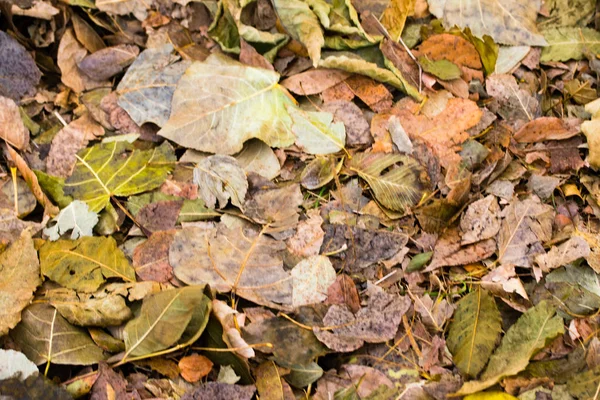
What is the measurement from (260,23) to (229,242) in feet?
3.37

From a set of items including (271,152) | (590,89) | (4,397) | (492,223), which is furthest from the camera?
(590,89)

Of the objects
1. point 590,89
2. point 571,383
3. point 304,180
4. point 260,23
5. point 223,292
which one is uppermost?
point 260,23

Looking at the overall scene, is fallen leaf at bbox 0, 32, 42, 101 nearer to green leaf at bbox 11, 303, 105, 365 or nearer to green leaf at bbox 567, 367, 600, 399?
green leaf at bbox 11, 303, 105, 365

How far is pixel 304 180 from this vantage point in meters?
2.14

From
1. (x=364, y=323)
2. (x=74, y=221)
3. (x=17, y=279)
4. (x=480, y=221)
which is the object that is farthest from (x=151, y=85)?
(x=480, y=221)

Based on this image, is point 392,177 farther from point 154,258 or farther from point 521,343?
point 154,258

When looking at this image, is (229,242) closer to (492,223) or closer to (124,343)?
(124,343)

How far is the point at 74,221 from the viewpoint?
199cm

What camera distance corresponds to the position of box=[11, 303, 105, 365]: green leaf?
170 centimetres

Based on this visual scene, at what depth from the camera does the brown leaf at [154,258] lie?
6.23 feet

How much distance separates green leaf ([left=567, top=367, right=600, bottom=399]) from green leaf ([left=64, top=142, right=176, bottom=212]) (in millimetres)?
1557

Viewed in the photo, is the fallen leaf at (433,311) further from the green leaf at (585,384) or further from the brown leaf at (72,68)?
the brown leaf at (72,68)

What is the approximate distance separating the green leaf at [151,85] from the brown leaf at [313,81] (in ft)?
1.52

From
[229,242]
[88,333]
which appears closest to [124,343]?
[88,333]
